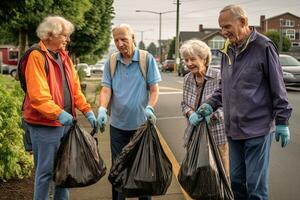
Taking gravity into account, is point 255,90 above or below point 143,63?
below

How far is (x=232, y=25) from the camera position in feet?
12.1

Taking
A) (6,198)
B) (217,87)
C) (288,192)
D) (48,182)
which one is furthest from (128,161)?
(288,192)

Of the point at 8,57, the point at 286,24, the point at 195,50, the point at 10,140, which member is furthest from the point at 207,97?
the point at 286,24

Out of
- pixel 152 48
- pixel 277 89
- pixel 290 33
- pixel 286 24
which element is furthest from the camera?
pixel 152 48

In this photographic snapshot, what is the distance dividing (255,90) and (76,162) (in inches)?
58.8

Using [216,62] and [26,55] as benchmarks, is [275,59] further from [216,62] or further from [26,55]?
[216,62]

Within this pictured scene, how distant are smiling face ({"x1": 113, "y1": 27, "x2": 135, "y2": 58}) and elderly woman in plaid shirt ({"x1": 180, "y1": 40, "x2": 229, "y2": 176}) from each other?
0.45 m

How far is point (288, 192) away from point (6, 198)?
9.98ft

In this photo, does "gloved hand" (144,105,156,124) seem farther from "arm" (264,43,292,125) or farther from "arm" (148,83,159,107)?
"arm" (264,43,292,125)

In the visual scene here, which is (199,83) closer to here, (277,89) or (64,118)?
(277,89)

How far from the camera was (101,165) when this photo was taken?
13.4ft

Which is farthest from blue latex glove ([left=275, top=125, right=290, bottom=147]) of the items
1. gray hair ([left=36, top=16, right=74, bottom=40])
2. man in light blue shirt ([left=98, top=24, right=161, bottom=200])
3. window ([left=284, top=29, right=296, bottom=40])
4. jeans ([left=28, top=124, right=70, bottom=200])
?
window ([left=284, top=29, right=296, bottom=40])

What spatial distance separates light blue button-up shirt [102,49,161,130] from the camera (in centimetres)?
442

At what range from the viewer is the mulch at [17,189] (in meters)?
5.09
